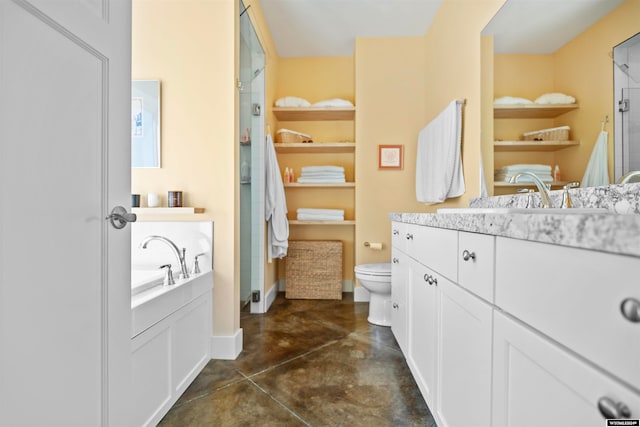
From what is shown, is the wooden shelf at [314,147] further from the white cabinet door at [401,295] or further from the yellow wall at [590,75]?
the yellow wall at [590,75]

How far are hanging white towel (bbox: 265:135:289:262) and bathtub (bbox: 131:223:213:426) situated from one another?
38.4 inches

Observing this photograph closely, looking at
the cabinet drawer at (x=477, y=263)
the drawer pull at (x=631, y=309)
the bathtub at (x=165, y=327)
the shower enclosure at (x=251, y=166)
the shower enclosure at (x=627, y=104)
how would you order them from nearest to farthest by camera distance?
the drawer pull at (x=631, y=309) → the cabinet drawer at (x=477, y=263) → the shower enclosure at (x=627, y=104) → the bathtub at (x=165, y=327) → the shower enclosure at (x=251, y=166)

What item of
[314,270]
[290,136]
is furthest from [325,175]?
[314,270]

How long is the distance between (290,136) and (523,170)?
2.28 metres

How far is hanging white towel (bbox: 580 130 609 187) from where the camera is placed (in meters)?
→ 1.08

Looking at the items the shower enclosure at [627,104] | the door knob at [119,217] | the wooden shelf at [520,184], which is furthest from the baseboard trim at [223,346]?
the shower enclosure at [627,104]

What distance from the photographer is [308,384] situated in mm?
1639

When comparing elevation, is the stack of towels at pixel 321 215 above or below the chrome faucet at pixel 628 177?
below

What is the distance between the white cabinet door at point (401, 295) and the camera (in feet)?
5.76

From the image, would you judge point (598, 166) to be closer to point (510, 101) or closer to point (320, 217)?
point (510, 101)

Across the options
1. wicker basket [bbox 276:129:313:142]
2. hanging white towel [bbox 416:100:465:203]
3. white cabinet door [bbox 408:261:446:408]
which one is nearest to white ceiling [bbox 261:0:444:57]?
wicker basket [bbox 276:129:313:142]

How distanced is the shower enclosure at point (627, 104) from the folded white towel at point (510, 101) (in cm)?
42

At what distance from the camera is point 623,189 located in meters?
0.95

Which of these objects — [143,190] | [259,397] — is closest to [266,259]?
[143,190]
